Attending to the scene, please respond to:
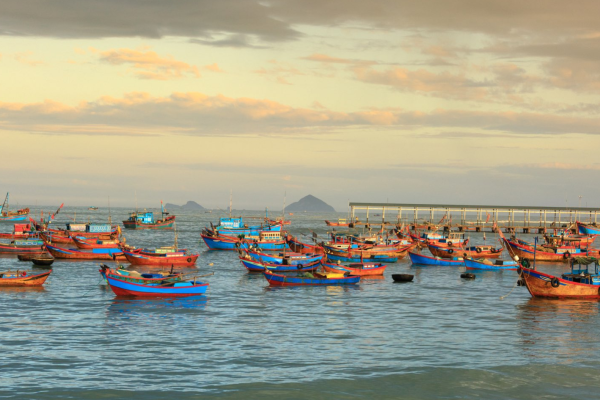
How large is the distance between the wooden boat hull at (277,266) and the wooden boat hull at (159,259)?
33.2 feet

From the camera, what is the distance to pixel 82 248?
10044 centimetres

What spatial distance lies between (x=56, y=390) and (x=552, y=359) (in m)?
26.2

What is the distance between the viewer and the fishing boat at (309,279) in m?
65.2

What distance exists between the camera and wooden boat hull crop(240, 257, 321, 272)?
70488 mm

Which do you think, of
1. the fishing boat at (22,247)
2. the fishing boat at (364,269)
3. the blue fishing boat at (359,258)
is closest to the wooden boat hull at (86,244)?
the fishing boat at (22,247)

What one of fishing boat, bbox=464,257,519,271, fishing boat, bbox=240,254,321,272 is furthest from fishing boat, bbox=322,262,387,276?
fishing boat, bbox=464,257,519,271

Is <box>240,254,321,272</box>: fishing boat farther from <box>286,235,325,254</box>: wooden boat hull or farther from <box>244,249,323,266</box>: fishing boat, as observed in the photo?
<box>286,235,325,254</box>: wooden boat hull

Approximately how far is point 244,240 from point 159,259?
87.8 ft

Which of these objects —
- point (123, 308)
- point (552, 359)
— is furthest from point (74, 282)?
point (552, 359)

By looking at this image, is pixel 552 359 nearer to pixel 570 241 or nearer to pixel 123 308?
pixel 123 308

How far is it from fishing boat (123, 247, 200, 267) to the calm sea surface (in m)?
20.7

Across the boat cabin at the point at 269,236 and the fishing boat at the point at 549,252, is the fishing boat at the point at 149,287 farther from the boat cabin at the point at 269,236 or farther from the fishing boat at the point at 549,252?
the fishing boat at the point at 549,252

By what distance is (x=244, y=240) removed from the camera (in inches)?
4313

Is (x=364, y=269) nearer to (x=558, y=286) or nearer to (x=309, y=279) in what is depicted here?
(x=309, y=279)
